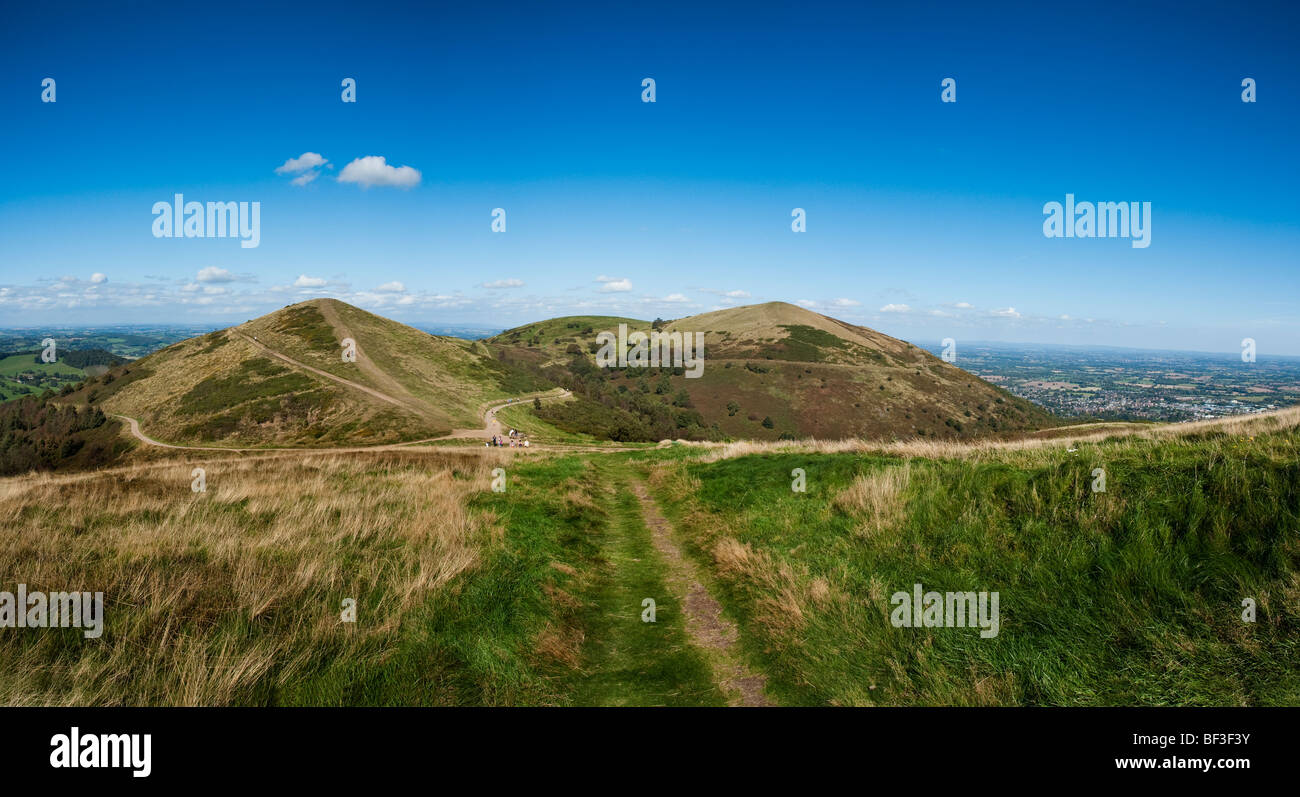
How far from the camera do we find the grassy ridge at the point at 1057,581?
202 inches

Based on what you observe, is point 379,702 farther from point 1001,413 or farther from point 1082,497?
point 1001,413

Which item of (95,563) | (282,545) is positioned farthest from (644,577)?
(95,563)

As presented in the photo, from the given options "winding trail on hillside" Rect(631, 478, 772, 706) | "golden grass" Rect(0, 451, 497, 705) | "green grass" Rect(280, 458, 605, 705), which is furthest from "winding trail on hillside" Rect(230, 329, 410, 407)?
"green grass" Rect(280, 458, 605, 705)

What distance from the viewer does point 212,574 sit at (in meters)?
7.27

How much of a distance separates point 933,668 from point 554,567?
21.0 ft

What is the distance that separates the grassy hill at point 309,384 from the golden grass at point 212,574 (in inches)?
1998

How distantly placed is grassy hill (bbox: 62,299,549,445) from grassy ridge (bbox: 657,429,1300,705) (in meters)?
57.9

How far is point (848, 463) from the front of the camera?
14.7 m

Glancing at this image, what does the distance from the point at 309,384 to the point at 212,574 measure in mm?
83635

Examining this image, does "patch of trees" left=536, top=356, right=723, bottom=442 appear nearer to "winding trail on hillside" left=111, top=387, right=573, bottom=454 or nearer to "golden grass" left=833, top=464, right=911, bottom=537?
"winding trail on hillside" left=111, top=387, right=573, bottom=454

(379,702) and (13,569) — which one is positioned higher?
(13,569)

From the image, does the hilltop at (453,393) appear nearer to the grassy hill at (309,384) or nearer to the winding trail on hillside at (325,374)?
the grassy hill at (309,384)

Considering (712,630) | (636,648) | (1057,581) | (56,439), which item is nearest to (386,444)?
(56,439)

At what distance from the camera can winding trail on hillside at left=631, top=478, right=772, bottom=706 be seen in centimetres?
638
